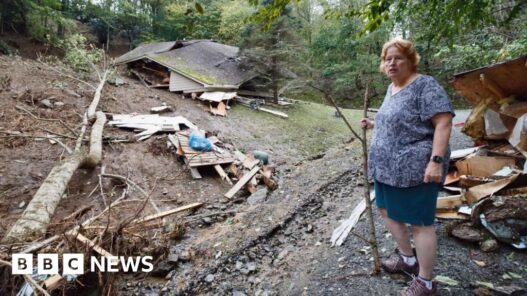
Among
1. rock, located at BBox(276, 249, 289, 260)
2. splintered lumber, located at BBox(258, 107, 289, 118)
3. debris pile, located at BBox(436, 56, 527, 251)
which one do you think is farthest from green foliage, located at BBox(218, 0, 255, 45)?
rock, located at BBox(276, 249, 289, 260)

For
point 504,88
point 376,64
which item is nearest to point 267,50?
point 376,64

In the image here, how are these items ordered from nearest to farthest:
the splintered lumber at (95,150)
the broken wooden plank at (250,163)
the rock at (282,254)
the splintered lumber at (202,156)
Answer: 1. the rock at (282,254)
2. the splintered lumber at (95,150)
3. the splintered lumber at (202,156)
4. the broken wooden plank at (250,163)

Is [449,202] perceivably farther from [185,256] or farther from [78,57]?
[78,57]

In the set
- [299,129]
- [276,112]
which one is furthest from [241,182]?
[276,112]

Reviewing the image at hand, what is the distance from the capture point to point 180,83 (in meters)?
13.8

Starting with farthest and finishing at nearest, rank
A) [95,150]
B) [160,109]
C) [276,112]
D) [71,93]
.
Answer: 1. [276,112]
2. [160,109]
3. [71,93]
4. [95,150]

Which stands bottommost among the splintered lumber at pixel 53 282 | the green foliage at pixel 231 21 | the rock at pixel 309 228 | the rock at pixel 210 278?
the rock at pixel 210 278

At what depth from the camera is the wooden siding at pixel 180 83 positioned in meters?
13.6

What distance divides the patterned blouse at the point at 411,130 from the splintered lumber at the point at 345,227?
1.57 m

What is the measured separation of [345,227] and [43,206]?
398cm

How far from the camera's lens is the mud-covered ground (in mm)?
2701

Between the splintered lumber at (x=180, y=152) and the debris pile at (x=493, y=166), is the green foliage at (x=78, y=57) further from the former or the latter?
the debris pile at (x=493, y=166)

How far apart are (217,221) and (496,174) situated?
404 centimetres

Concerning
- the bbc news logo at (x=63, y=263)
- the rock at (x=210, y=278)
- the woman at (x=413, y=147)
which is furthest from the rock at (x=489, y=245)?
the bbc news logo at (x=63, y=263)
